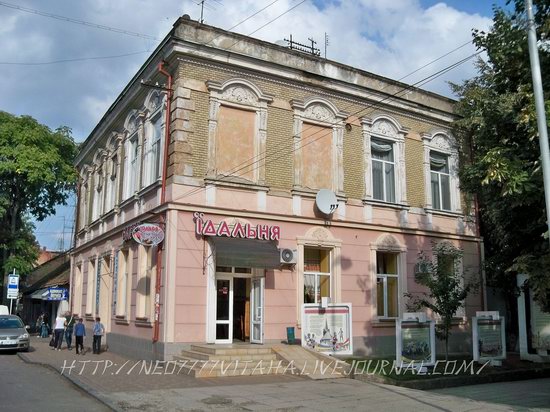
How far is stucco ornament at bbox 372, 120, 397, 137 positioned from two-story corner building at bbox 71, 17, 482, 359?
0.21ft

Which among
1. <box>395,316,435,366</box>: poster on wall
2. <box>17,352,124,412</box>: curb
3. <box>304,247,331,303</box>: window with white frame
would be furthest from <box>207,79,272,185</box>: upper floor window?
<box>17,352,124,412</box>: curb

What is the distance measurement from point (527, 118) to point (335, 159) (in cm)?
1080

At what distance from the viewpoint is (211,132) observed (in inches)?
705

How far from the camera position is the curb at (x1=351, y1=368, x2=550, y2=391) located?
13969 mm

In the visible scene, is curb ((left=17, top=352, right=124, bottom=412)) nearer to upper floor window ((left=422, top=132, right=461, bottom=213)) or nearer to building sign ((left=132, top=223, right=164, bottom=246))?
building sign ((left=132, top=223, right=164, bottom=246))

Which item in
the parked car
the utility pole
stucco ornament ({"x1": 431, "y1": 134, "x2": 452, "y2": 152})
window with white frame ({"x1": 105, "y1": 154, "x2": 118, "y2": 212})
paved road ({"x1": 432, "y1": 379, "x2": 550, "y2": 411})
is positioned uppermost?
stucco ornament ({"x1": 431, "y1": 134, "x2": 452, "y2": 152})

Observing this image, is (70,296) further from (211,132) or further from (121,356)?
(211,132)

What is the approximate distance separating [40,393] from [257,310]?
7.76m

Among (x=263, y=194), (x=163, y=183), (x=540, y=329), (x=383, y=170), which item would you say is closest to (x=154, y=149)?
(x=163, y=183)

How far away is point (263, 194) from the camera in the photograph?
18.6m

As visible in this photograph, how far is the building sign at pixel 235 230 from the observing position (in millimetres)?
17078

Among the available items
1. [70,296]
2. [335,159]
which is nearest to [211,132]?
[335,159]

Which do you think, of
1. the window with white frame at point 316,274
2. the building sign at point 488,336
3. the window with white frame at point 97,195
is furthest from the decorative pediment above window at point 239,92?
the window with white frame at point 97,195

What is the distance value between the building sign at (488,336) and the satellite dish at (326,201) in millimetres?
5765
